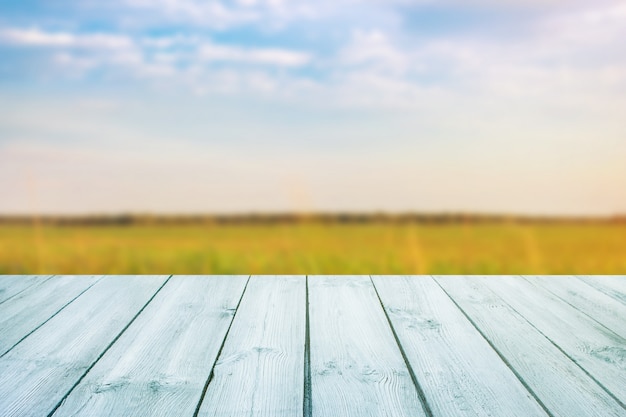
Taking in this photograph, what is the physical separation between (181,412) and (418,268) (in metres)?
2.07

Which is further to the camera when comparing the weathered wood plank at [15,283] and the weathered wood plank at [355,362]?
the weathered wood plank at [15,283]

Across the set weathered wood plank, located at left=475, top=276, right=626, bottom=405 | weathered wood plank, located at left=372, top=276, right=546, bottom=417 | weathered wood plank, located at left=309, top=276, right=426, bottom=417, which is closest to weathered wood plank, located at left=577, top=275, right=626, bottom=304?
weathered wood plank, located at left=475, top=276, right=626, bottom=405

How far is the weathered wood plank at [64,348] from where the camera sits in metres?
1.16

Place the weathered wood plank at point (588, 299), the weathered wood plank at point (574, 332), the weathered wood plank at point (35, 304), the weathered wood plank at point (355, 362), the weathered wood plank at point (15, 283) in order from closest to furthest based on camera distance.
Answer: the weathered wood plank at point (355, 362)
the weathered wood plank at point (574, 332)
the weathered wood plank at point (35, 304)
the weathered wood plank at point (588, 299)
the weathered wood plank at point (15, 283)

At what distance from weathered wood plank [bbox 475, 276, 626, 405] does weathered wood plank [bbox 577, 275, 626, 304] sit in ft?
0.77

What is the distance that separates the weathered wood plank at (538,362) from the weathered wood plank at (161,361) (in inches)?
26.2

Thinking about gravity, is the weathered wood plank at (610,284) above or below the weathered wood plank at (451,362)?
below

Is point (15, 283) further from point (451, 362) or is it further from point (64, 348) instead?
point (451, 362)

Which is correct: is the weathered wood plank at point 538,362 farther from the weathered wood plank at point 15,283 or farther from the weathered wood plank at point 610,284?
the weathered wood plank at point 15,283

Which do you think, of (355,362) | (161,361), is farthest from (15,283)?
(355,362)

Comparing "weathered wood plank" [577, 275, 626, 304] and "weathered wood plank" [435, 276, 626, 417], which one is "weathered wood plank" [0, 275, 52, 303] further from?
"weathered wood plank" [577, 275, 626, 304]

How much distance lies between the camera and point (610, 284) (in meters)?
2.21

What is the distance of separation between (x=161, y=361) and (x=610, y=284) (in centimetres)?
167

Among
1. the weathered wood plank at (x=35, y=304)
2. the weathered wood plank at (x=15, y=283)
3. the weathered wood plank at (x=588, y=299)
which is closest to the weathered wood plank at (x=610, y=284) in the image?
the weathered wood plank at (x=588, y=299)
